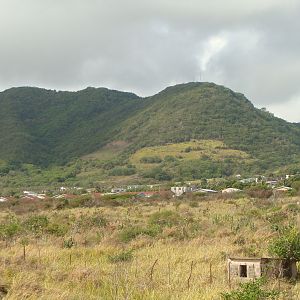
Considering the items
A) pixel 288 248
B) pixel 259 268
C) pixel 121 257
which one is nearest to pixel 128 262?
pixel 121 257

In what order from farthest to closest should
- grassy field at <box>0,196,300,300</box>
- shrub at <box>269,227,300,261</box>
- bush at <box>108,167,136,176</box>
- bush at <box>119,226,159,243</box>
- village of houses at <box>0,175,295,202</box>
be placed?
bush at <box>108,167,136,176</box> → village of houses at <box>0,175,295,202</box> → bush at <box>119,226,159,243</box> → shrub at <box>269,227,300,261</box> → grassy field at <box>0,196,300,300</box>

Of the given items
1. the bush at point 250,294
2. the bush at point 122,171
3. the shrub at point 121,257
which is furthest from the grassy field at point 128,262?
the bush at point 122,171

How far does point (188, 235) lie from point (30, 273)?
7.50 meters

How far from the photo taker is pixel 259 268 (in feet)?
26.8

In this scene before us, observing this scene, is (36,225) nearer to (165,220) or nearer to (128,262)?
(165,220)

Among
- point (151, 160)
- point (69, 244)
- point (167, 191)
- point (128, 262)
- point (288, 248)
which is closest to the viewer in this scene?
point (288, 248)

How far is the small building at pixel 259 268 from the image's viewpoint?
27.0 ft

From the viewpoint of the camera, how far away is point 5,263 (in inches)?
365

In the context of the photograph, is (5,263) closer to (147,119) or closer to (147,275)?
(147,275)

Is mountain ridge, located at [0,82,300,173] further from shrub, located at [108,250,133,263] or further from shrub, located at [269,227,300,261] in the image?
shrub, located at [269,227,300,261]

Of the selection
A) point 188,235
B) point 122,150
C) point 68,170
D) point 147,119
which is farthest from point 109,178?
point 188,235

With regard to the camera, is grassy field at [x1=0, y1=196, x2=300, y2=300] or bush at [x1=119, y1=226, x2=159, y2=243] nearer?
grassy field at [x1=0, y1=196, x2=300, y2=300]

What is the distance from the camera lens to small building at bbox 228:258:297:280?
8.24 meters

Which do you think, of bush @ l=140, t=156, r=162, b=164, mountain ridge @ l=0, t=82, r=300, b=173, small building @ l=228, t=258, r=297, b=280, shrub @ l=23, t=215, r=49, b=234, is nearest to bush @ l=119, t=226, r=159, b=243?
shrub @ l=23, t=215, r=49, b=234
